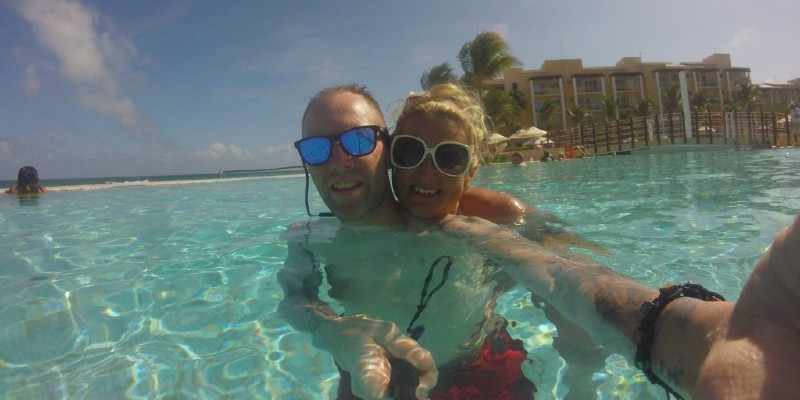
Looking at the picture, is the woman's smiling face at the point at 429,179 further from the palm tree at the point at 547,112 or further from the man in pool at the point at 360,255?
the palm tree at the point at 547,112

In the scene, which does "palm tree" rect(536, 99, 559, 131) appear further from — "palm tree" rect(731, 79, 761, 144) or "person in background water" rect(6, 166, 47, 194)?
"person in background water" rect(6, 166, 47, 194)

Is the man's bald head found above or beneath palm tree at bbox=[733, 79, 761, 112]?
beneath

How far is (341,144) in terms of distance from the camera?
2.29m

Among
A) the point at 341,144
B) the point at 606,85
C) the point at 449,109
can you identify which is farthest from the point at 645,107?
the point at 341,144

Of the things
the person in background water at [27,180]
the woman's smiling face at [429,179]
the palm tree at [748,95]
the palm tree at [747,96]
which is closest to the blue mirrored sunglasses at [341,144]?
the woman's smiling face at [429,179]

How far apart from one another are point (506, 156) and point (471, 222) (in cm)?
2678

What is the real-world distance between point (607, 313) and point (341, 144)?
1.48 m

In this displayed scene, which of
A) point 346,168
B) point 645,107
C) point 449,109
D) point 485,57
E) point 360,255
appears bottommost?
point 360,255

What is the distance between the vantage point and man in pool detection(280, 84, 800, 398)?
2.29ft

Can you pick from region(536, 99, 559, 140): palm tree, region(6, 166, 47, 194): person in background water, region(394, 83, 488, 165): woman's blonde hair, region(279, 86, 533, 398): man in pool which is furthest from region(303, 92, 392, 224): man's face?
region(536, 99, 559, 140): palm tree

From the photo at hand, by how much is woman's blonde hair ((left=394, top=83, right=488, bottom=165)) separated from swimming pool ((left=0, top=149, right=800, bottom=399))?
1.07m

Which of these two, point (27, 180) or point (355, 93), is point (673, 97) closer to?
point (27, 180)

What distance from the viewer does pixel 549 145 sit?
3556 centimetres

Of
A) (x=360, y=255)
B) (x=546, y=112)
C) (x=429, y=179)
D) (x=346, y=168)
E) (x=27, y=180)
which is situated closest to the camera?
(x=346, y=168)
